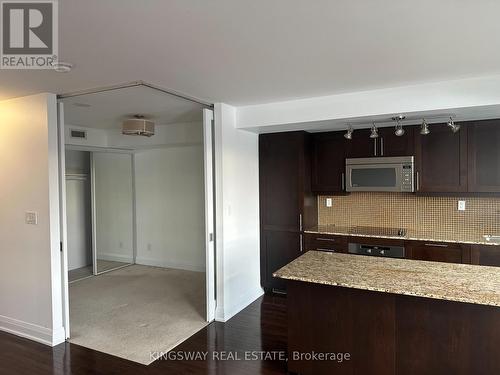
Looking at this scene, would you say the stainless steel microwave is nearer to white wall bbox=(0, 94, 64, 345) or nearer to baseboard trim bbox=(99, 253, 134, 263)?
white wall bbox=(0, 94, 64, 345)

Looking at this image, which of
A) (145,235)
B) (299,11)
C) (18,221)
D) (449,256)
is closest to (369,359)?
(449,256)

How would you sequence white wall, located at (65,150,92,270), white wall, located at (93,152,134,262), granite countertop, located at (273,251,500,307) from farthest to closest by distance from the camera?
white wall, located at (93,152,134,262) → white wall, located at (65,150,92,270) → granite countertop, located at (273,251,500,307)

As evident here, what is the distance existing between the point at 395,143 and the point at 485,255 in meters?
1.53

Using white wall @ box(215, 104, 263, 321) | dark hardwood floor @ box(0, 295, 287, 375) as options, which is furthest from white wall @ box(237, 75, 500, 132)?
dark hardwood floor @ box(0, 295, 287, 375)

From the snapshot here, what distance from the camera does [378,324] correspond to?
2.36 m

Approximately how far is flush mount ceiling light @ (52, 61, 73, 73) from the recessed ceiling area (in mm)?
579

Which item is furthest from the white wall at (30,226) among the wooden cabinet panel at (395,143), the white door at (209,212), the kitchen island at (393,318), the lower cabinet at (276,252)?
the wooden cabinet panel at (395,143)

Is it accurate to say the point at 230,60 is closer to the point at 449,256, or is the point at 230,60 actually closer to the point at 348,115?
the point at 348,115

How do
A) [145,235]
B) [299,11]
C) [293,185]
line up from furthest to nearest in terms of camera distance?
[145,235] → [293,185] → [299,11]

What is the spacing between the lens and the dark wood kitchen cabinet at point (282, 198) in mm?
4414

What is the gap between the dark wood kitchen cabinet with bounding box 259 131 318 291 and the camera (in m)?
4.41

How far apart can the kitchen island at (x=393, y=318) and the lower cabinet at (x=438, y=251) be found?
1.25 m

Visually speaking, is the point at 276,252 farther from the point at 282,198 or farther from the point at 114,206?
the point at 114,206

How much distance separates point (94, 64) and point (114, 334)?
2.55 metres
